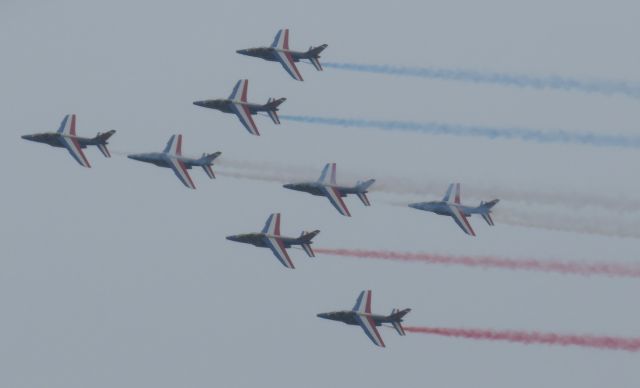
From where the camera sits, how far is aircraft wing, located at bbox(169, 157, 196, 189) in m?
88.8

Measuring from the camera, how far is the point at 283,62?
3607 inches

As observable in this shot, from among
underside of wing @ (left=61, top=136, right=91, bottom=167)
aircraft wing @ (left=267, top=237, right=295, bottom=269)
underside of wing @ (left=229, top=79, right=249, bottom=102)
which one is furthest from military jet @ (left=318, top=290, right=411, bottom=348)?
underside of wing @ (left=61, top=136, right=91, bottom=167)

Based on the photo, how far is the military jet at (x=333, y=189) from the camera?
85.2m

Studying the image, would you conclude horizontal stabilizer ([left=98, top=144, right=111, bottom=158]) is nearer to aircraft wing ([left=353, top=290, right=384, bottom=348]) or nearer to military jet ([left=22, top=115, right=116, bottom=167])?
military jet ([left=22, top=115, right=116, bottom=167])

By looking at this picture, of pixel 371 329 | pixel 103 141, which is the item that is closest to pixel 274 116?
pixel 103 141

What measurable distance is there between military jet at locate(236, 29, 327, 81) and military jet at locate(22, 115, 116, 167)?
10.8 m

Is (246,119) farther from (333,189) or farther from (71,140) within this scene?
(71,140)

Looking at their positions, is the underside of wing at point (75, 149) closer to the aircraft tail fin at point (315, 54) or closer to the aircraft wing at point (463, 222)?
the aircraft tail fin at point (315, 54)

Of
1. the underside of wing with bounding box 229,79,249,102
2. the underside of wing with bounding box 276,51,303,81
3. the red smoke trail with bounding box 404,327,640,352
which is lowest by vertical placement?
the red smoke trail with bounding box 404,327,640,352

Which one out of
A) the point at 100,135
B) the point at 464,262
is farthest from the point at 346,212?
the point at 100,135

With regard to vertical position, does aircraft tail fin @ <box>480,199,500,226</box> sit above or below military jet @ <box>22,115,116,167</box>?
above

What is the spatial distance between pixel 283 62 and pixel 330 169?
8296 mm

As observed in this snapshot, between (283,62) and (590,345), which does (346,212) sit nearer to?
(283,62)

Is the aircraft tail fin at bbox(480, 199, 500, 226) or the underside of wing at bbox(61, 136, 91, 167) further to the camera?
the underside of wing at bbox(61, 136, 91, 167)
